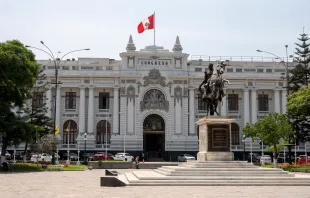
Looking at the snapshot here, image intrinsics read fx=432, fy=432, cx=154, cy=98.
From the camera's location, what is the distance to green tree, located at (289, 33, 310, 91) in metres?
54.6

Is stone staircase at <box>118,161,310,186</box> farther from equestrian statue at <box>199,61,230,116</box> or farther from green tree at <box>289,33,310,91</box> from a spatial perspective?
green tree at <box>289,33,310,91</box>

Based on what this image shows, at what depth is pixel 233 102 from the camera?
213ft

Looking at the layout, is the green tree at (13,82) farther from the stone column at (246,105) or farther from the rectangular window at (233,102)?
the stone column at (246,105)

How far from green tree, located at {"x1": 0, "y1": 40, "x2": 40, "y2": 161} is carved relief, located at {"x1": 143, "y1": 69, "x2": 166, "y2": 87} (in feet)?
82.0

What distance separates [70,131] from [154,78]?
47.6 feet

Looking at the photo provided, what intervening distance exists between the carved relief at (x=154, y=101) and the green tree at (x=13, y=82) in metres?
25.5

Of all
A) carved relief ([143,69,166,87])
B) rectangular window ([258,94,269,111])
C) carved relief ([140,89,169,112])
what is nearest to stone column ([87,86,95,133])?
carved relief ([140,89,169,112])

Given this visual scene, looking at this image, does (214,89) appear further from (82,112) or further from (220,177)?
(82,112)

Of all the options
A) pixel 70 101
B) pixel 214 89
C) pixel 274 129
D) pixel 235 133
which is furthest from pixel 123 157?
pixel 214 89

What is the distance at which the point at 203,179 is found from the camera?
22344 mm

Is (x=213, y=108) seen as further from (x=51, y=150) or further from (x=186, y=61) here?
(x=186, y=61)

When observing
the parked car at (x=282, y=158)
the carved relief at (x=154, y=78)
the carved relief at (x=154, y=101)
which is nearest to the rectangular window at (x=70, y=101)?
the carved relief at (x=154, y=101)

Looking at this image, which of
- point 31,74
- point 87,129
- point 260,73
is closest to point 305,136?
point 260,73

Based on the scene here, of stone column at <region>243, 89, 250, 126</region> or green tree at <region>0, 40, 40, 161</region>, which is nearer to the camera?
green tree at <region>0, 40, 40, 161</region>
